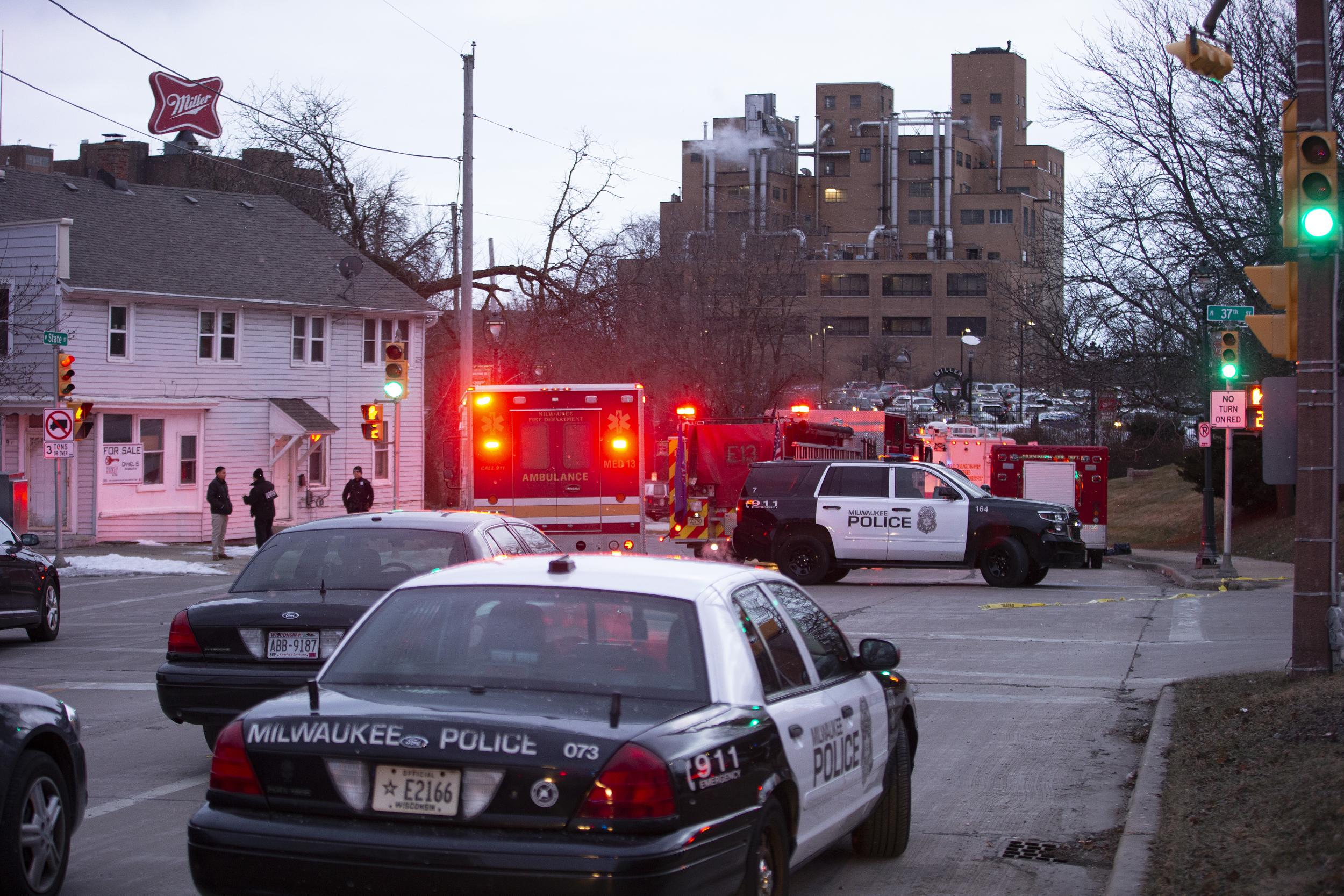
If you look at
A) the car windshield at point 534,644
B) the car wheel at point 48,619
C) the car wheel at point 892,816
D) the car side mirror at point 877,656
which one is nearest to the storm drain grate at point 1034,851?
the car wheel at point 892,816

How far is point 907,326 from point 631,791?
4033 inches

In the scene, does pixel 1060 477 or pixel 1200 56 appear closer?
pixel 1200 56

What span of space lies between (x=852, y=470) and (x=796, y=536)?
1462 millimetres

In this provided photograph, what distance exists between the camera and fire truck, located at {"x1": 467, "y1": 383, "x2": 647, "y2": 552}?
20.3 meters

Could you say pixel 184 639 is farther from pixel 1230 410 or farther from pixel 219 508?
pixel 219 508

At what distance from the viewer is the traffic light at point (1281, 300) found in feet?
34.9

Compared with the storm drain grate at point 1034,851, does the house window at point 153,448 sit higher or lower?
higher

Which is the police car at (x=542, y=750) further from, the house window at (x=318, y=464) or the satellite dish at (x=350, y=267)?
the satellite dish at (x=350, y=267)

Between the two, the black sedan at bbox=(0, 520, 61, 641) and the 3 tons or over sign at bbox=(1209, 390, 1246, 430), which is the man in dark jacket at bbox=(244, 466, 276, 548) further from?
the 3 tons or over sign at bbox=(1209, 390, 1246, 430)

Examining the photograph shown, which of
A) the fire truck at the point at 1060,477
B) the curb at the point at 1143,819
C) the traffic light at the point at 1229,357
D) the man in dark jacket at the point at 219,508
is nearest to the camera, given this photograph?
the curb at the point at 1143,819

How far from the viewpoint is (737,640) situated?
16.7 feet

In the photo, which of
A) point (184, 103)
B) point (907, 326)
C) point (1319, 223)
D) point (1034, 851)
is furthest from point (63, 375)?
point (907, 326)

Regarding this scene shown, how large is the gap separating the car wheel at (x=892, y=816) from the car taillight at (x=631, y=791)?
8.53 feet

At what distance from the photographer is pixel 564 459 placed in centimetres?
2052
